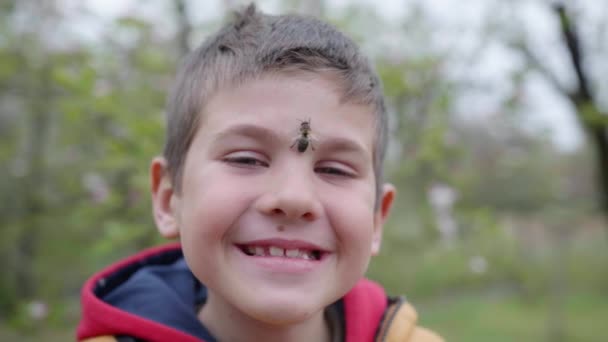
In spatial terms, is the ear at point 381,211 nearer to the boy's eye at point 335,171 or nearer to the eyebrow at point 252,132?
the boy's eye at point 335,171

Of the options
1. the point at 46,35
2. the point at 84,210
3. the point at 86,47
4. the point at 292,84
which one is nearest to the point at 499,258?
the point at 84,210

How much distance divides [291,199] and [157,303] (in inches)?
26.6

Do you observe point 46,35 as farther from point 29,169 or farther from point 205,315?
point 205,315

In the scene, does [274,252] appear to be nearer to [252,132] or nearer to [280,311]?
[280,311]

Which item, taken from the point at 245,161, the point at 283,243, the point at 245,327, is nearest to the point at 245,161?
the point at 245,161

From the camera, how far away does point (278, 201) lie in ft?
4.04

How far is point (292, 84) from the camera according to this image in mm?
1333

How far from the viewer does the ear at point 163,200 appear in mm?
1597

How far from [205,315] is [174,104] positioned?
0.68m

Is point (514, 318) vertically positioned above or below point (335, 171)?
above

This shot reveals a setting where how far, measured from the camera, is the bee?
127 cm

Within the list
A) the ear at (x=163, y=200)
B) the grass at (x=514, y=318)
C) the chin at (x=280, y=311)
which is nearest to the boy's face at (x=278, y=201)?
the chin at (x=280, y=311)

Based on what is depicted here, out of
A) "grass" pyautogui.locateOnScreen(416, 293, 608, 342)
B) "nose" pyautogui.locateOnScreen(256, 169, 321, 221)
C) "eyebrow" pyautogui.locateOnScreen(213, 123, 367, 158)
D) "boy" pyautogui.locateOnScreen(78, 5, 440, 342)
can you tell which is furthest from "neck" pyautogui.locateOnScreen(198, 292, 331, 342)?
"grass" pyautogui.locateOnScreen(416, 293, 608, 342)

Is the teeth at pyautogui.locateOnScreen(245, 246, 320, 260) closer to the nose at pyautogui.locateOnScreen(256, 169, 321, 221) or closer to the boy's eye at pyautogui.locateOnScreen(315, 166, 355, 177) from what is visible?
the nose at pyautogui.locateOnScreen(256, 169, 321, 221)
